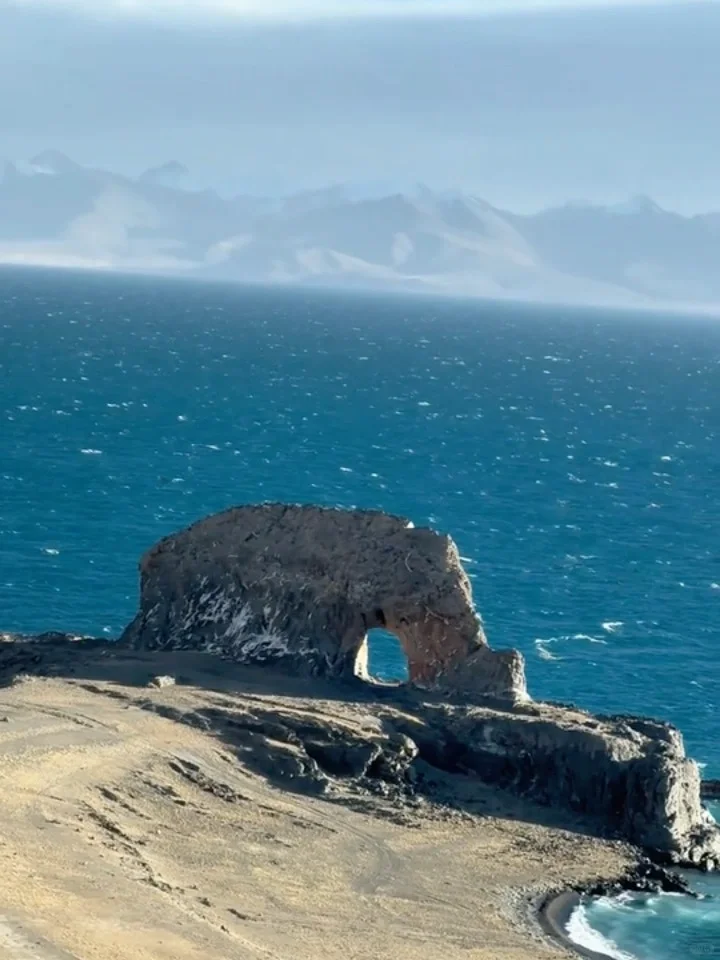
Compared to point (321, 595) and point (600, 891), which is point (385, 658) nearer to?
point (321, 595)

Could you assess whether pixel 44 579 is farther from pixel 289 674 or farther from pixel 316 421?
pixel 316 421

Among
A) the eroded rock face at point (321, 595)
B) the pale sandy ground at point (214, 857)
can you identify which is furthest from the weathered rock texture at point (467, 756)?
the eroded rock face at point (321, 595)

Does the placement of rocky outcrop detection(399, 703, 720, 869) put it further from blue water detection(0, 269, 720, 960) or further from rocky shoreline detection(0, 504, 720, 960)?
blue water detection(0, 269, 720, 960)

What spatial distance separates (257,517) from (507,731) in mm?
11187

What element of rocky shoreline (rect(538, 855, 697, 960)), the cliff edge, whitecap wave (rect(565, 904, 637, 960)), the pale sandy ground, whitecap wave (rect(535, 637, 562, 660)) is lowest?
whitecap wave (rect(565, 904, 637, 960))

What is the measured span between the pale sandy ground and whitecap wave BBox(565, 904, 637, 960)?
940 mm

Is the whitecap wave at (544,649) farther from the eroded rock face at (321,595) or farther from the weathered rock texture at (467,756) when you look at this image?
the weathered rock texture at (467,756)

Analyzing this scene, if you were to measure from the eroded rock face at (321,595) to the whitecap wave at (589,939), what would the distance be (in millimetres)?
9841

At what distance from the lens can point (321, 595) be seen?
55531mm

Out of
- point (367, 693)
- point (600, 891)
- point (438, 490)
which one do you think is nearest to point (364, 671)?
point (367, 693)

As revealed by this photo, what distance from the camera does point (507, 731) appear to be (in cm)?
5209

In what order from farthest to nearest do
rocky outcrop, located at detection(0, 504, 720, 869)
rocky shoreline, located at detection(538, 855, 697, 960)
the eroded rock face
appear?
the eroded rock face, rocky outcrop, located at detection(0, 504, 720, 869), rocky shoreline, located at detection(538, 855, 697, 960)

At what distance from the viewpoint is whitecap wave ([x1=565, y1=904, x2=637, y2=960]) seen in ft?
144

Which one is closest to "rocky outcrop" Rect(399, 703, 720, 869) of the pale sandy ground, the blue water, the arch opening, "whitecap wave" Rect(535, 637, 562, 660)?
the pale sandy ground
